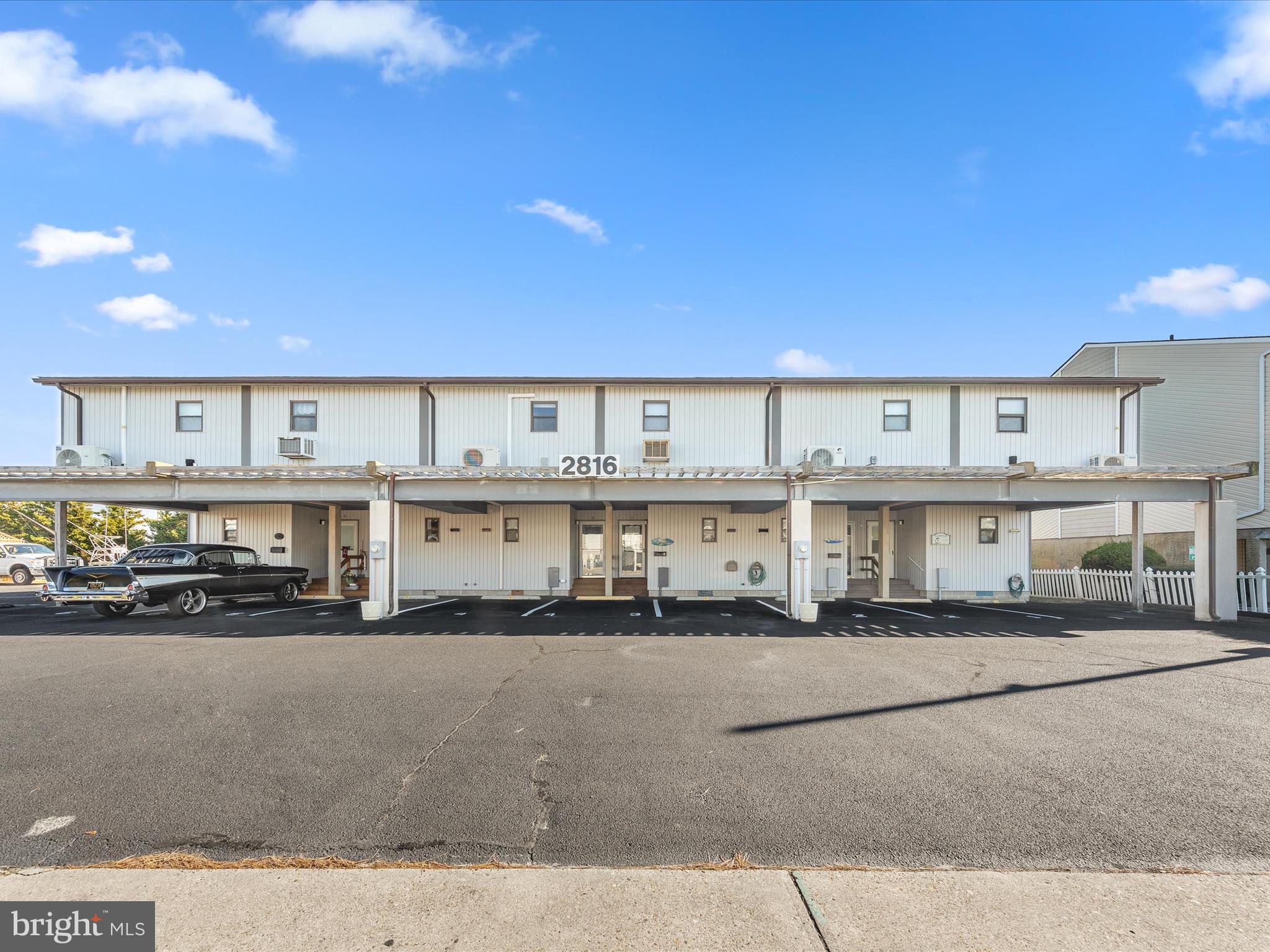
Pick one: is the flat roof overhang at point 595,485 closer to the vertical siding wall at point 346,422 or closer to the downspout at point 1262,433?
the vertical siding wall at point 346,422

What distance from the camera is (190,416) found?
20297mm

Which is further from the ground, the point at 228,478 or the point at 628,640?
the point at 228,478

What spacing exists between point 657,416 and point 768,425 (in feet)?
11.5

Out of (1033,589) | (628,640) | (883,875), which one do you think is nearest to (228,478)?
(628,640)

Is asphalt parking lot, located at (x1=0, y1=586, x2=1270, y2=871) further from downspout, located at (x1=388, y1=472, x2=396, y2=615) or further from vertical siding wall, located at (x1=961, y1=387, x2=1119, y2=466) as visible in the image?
vertical siding wall, located at (x1=961, y1=387, x2=1119, y2=466)

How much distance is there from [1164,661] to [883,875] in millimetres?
9326

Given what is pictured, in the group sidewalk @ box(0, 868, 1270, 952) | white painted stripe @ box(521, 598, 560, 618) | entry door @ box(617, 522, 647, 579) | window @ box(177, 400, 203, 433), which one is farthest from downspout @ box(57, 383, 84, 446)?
sidewalk @ box(0, 868, 1270, 952)

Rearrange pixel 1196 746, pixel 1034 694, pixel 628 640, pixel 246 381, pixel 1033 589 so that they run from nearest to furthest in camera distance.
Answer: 1. pixel 1196 746
2. pixel 1034 694
3. pixel 628 640
4. pixel 246 381
5. pixel 1033 589

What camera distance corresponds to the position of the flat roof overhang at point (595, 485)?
15242 mm

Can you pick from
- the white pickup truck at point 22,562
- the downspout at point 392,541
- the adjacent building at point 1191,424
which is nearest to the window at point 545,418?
the downspout at point 392,541

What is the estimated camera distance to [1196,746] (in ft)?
19.6

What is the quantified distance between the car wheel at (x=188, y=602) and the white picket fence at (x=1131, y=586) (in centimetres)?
2457

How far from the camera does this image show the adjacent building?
2086cm

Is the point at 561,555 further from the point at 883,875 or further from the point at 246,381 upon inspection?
the point at 883,875
